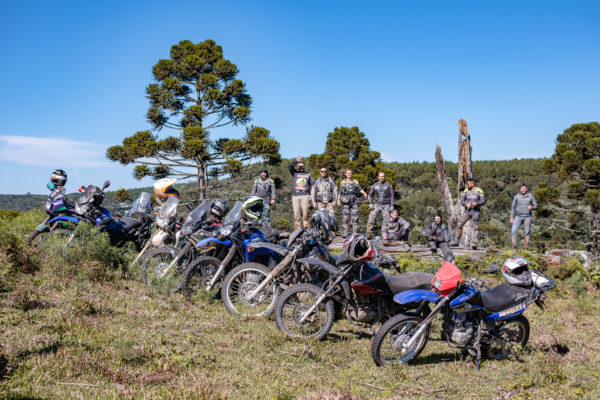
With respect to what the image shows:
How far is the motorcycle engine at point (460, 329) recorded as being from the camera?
479 cm

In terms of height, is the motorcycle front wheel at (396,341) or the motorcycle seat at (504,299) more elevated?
the motorcycle seat at (504,299)

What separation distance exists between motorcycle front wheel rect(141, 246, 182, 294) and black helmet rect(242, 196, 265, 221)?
4.73ft

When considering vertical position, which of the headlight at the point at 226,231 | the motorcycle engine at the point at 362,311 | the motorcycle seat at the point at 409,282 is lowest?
the motorcycle engine at the point at 362,311

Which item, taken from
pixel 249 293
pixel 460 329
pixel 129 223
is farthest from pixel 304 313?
pixel 129 223

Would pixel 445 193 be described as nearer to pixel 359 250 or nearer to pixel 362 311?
pixel 362 311

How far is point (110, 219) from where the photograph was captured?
348 inches

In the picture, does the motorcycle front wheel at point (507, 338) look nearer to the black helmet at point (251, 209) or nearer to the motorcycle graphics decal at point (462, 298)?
the motorcycle graphics decal at point (462, 298)

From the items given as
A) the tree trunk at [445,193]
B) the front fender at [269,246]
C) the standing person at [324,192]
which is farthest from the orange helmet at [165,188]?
the tree trunk at [445,193]

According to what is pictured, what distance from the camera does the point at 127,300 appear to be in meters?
6.33

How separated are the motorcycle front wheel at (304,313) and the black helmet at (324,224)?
74cm

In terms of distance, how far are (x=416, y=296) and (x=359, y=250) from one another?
804 mm

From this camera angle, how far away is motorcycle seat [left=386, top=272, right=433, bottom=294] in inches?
204

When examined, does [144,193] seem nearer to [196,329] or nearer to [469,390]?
[196,329]

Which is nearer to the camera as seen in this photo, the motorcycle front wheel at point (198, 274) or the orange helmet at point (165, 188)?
the motorcycle front wheel at point (198, 274)
